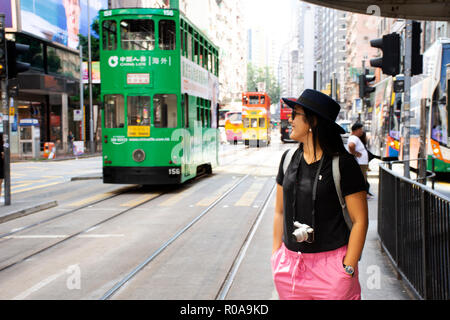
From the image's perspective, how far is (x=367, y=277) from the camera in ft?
21.0

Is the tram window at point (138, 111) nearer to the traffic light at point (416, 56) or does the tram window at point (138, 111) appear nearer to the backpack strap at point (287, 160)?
the traffic light at point (416, 56)

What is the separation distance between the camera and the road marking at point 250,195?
12641 mm

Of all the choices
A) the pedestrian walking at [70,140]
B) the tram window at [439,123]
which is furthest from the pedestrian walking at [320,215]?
the pedestrian walking at [70,140]

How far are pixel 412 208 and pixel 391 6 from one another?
6.72 meters

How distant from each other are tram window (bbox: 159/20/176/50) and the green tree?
13256 centimetres

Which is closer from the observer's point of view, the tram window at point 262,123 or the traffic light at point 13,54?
the traffic light at point 13,54

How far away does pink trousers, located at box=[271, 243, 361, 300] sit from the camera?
2.97m

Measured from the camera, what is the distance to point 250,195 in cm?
1409

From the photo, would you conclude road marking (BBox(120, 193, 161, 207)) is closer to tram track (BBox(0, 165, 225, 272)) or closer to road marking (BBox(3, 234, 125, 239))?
tram track (BBox(0, 165, 225, 272))

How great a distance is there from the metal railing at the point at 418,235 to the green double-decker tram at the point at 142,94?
7.79m

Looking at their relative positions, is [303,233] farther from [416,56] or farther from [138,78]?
[138,78]

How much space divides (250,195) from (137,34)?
5.16 metres

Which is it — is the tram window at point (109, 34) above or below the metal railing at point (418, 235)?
above
